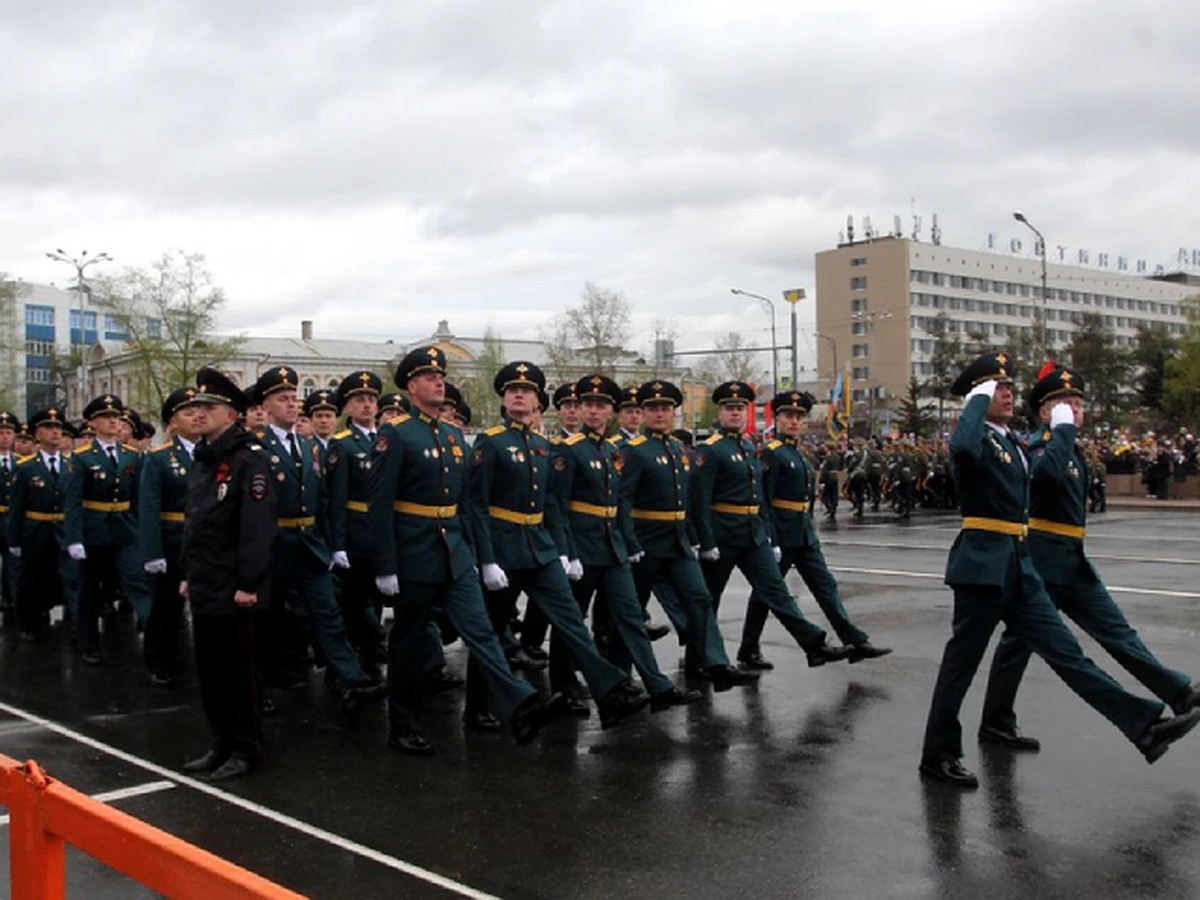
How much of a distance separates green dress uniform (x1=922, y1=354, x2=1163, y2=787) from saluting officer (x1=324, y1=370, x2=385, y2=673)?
412 centimetres

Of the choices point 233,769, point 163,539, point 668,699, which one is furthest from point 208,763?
point 163,539

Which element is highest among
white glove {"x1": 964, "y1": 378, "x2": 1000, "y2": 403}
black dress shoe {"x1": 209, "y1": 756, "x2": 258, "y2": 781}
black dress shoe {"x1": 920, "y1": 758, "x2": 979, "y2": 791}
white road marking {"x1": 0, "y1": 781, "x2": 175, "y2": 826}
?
white glove {"x1": 964, "y1": 378, "x2": 1000, "y2": 403}

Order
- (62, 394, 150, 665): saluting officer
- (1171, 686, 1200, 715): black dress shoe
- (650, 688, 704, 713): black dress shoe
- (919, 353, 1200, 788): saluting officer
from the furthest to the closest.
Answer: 1. (62, 394, 150, 665): saluting officer
2. (650, 688, 704, 713): black dress shoe
3. (1171, 686, 1200, 715): black dress shoe
4. (919, 353, 1200, 788): saluting officer

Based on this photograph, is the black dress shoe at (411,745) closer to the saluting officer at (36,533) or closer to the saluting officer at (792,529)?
the saluting officer at (792,529)

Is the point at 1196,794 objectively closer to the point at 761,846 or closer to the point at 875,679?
the point at 761,846

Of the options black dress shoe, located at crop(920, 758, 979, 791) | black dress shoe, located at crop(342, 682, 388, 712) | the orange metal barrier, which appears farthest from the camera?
black dress shoe, located at crop(342, 682, 388, 712)

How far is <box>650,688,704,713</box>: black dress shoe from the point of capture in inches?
289

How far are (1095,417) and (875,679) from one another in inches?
2210

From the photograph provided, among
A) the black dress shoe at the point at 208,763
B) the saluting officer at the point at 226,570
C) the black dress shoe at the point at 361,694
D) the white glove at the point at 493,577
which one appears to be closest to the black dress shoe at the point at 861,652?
the white glove at the point at 493,577

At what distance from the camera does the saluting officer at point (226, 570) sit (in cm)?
645

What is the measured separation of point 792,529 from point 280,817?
4687 millimetres

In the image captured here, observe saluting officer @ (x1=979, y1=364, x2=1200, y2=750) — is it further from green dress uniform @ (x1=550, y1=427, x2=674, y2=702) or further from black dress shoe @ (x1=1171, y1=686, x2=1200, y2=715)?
green dress uniform @ (x1=550, y1=427, x2=674, y2=702)

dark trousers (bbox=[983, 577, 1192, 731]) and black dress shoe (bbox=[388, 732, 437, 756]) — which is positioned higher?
dark trousers (bbox=[983, 577, 1192, 731])

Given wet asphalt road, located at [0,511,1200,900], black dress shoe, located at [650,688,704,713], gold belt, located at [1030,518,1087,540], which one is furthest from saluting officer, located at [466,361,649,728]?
gold belt, located at [1030,518,1087,540]
